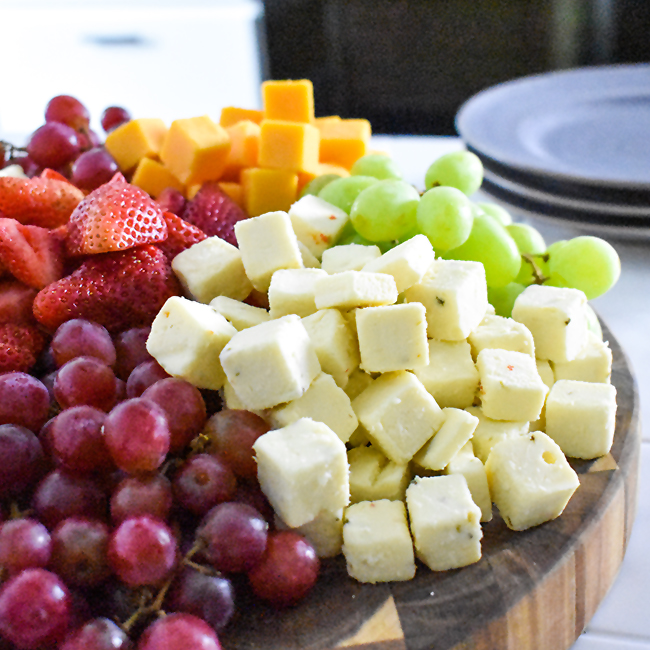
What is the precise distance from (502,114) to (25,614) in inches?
50.6

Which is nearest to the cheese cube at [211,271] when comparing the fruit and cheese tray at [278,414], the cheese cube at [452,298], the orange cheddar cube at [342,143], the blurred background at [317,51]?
the fruit and cheese tray at [278,414]

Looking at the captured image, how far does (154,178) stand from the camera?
3.58 ft

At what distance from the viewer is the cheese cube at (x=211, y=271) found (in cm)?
81

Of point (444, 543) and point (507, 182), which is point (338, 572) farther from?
point (507, 182)

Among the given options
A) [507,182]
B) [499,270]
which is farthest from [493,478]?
[507,182]

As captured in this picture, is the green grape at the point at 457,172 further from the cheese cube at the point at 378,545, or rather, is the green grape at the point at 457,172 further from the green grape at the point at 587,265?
the cheese cube at the point at 378,545

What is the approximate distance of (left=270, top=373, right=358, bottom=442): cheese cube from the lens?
0.67 metres

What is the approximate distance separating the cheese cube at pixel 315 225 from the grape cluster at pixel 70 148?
0.37 meters

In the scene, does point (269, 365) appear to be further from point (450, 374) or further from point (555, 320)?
point (555, 320)

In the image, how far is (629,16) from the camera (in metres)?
2.68

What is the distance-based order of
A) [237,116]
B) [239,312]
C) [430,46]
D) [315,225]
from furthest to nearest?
1. [430,46]
2. [237,116]
3. [315,225]
4. [239,312]

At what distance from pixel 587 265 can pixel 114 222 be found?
597 mm

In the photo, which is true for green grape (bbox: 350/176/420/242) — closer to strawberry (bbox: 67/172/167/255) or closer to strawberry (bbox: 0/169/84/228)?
strawberry (bbox: 67/172/167/255)

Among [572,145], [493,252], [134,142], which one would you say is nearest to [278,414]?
[493,252]
